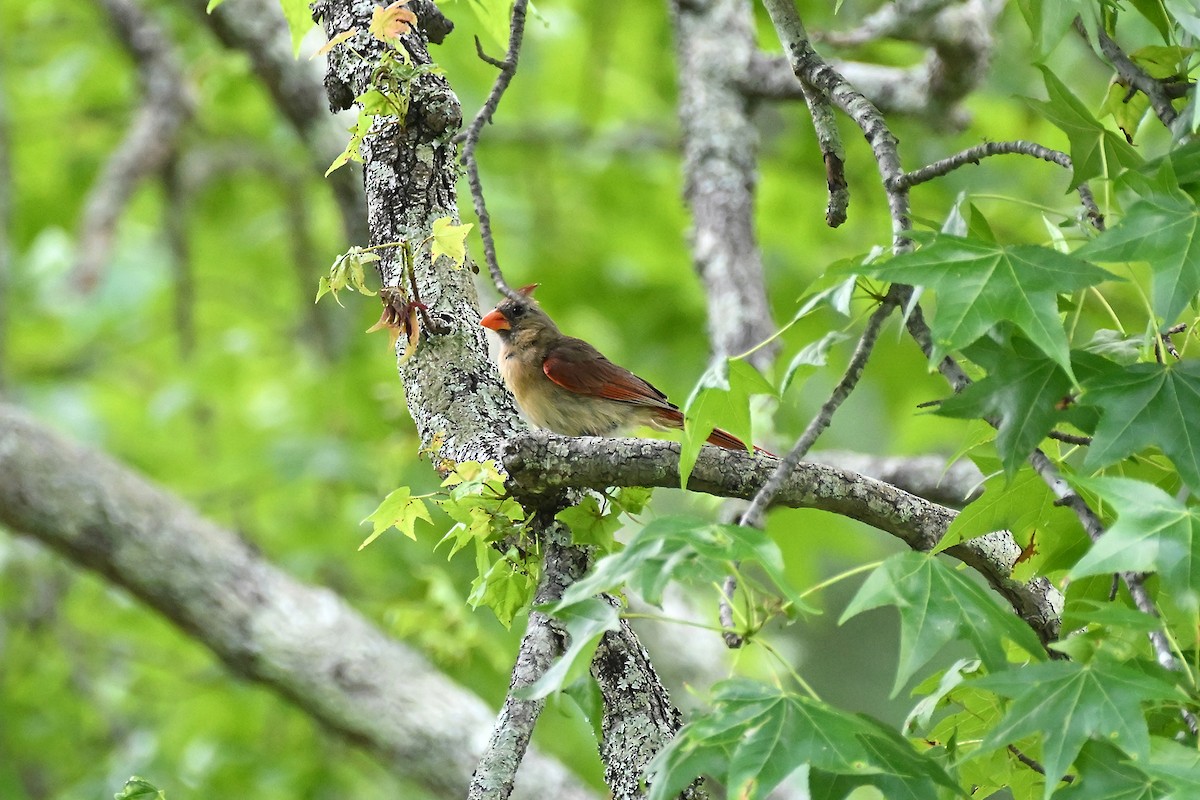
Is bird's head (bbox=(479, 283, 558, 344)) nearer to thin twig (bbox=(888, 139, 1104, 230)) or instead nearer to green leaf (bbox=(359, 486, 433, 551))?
green leaf (bbox=(359, 486, 433, 551))

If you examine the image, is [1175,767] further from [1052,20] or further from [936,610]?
[1052,20]

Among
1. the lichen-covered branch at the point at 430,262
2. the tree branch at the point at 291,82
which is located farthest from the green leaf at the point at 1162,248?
the tree branch at the point at 291,82

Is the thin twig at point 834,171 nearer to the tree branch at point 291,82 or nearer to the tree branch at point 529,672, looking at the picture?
the tree branch at point 529,672

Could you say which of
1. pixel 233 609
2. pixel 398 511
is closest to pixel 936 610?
pixel 398 511

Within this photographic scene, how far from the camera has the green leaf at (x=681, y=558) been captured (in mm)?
1580

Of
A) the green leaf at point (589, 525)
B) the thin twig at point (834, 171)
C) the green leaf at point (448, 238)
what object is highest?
the thin twig at point (834, 171)

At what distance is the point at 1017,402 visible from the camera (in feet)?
5.85

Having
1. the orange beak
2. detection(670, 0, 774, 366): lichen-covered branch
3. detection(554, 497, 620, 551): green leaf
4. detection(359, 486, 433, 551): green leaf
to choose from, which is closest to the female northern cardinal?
the orange beak

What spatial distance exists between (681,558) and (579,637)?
0.24m

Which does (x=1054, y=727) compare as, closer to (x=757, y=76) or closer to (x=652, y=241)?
(x=757, y=76)

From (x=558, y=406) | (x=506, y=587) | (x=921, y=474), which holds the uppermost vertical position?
(x=558, y=406)

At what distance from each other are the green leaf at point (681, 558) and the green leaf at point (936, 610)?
0.55 ft

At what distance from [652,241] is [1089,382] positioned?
5730 millimetres

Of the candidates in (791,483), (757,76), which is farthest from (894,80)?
(791,483)
